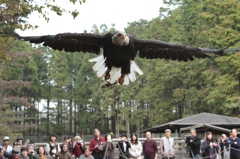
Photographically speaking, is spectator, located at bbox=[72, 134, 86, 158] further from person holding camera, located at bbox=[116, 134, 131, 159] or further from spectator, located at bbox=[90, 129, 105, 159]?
person holding camera, located at bbox=[116, 134, 131, 159]

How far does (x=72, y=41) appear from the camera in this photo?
326 inches

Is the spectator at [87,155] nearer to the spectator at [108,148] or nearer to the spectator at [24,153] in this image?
the spectator at [108,148]

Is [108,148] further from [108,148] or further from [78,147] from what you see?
[78,147]

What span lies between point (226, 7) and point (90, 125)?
2679cm

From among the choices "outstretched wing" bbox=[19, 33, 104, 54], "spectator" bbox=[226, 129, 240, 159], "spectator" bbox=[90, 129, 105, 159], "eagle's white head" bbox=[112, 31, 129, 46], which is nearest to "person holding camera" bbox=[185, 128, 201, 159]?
"spectator" bbox=[226, 129, 240, 159]

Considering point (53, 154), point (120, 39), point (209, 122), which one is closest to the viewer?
point (120, 39)

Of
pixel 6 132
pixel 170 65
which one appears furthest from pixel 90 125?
pixel 6 132

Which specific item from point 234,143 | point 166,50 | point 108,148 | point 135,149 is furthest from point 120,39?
point 234,143

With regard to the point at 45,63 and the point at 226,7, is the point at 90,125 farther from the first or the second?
the point at 226,7

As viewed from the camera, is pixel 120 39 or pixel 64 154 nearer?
pixel 120 39

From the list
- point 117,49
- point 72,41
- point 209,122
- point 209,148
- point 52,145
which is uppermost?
point 72,41

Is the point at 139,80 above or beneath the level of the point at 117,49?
above

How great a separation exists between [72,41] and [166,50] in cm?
186

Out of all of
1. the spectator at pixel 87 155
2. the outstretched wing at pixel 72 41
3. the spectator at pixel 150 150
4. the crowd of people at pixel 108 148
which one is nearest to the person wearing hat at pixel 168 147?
the crowd of people at pixel 108 148
